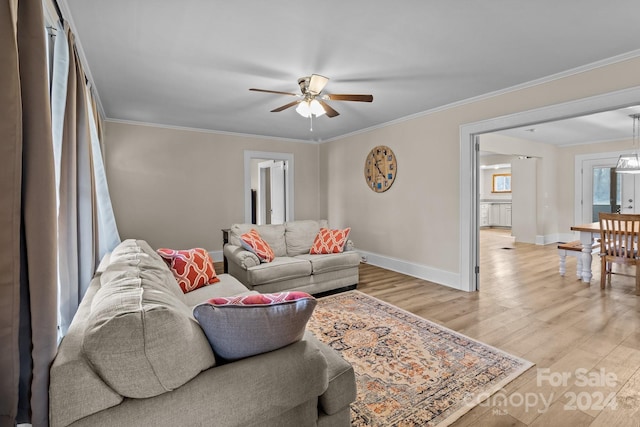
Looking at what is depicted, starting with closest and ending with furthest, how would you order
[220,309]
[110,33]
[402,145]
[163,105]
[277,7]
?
1. [220,309]
2. [277,7]
3. [110,33]
4. [163,105]
5. [402,145]

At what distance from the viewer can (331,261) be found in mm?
3857

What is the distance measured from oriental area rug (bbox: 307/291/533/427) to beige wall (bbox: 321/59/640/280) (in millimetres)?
1588

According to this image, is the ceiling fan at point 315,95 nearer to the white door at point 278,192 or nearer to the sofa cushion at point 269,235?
the sofa cushion at point 269,235

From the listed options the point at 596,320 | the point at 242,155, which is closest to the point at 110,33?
the point at 242,155

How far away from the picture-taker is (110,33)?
2320 millimetres

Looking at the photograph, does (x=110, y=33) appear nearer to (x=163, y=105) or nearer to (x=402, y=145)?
(x=163, y=105)

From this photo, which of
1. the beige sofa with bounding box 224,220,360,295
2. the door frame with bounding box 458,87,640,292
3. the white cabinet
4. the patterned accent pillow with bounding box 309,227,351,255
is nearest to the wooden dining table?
the door frame with bounding box 458,87,640,292

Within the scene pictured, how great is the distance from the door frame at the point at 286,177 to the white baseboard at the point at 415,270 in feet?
5.95

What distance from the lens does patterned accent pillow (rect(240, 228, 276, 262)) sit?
3.64m

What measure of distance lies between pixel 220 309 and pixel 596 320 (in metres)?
3.66

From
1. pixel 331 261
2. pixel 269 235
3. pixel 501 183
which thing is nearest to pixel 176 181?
pixel 269 235

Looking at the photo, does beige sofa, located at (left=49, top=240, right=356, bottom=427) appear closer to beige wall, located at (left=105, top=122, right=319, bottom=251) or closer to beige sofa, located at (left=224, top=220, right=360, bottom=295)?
beige sofa, located at (left=224, top=220, right=360, bottom=295)

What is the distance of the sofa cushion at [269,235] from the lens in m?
4.01

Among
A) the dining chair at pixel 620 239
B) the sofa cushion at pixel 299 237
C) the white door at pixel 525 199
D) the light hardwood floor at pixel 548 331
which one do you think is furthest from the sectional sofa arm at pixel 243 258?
the white door at pixel 525 199
